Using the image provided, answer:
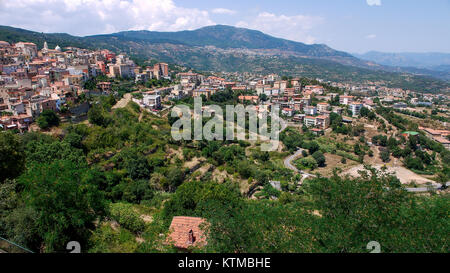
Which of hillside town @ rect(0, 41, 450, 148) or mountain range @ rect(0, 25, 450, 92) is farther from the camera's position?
mountain range @ rect(0, 25, 450, 92)

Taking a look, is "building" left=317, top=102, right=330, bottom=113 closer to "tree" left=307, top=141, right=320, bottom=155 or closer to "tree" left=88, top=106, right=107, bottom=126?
"tree" left=307, top=141, right=320, bottom=155

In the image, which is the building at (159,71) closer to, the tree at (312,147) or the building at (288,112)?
the building at (288,112)

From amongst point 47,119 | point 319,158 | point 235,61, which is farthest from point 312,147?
point 235,61

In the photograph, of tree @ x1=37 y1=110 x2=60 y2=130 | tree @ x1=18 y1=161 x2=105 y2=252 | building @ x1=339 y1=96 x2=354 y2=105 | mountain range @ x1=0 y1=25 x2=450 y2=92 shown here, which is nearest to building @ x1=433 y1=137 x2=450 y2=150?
building @ x1=339 y1=96 x2=354 y2=105

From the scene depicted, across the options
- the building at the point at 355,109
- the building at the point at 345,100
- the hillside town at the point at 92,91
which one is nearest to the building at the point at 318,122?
the hillside town at the point at 92,91
